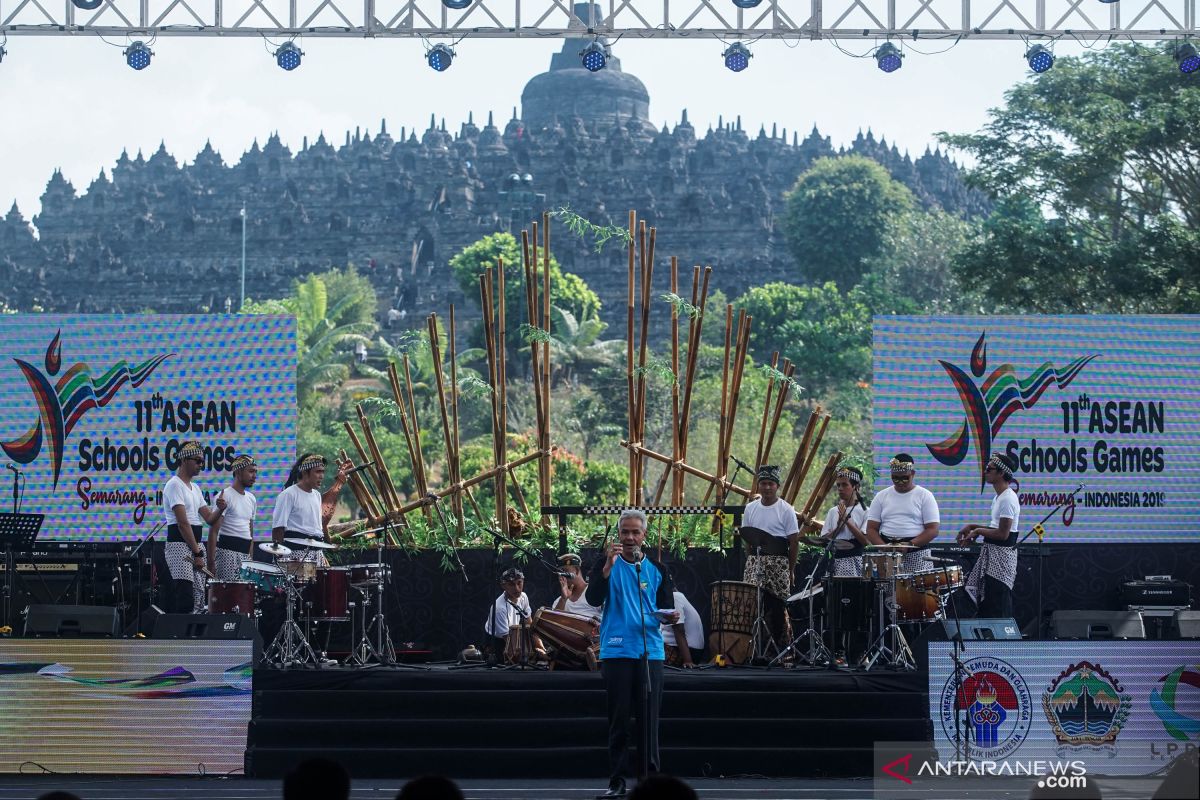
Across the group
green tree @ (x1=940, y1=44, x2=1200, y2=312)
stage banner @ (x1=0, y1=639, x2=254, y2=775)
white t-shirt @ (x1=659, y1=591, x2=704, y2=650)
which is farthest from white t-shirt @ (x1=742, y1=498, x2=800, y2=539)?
green tree @ (x1=940, y1=44, x2=1200, y2=312)

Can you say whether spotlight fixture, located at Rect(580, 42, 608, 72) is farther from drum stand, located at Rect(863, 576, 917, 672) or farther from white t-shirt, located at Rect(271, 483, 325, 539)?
drum stand, located at Rect(863, 576, 917, 672)

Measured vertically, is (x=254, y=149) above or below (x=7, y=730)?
above

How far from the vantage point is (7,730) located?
33.6ft

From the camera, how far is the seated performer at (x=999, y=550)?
11.5 meters

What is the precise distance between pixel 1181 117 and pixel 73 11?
20.4 m

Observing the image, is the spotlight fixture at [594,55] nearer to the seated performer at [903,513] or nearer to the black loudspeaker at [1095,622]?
the seated performer at [903,513]

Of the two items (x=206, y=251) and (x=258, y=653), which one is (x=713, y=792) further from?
(x=206, y=251)

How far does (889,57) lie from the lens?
13.2 m

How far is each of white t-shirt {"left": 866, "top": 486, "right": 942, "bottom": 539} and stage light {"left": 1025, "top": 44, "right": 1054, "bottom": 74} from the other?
3714 mm

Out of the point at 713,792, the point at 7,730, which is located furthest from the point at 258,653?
the point at 713,792

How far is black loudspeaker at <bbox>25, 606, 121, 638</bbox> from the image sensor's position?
10891 mm

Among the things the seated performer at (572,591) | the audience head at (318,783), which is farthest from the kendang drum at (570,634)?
the audience head at (318,783)

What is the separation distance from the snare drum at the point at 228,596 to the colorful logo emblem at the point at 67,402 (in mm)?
2854

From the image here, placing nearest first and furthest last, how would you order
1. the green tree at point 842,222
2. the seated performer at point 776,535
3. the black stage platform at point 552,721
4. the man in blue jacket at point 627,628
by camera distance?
1. the man in blue jacket at point 627,628
2. the black stage platform at point 552,721
3. the seated performer at point 776,535
4. the green tree at point 842,222
